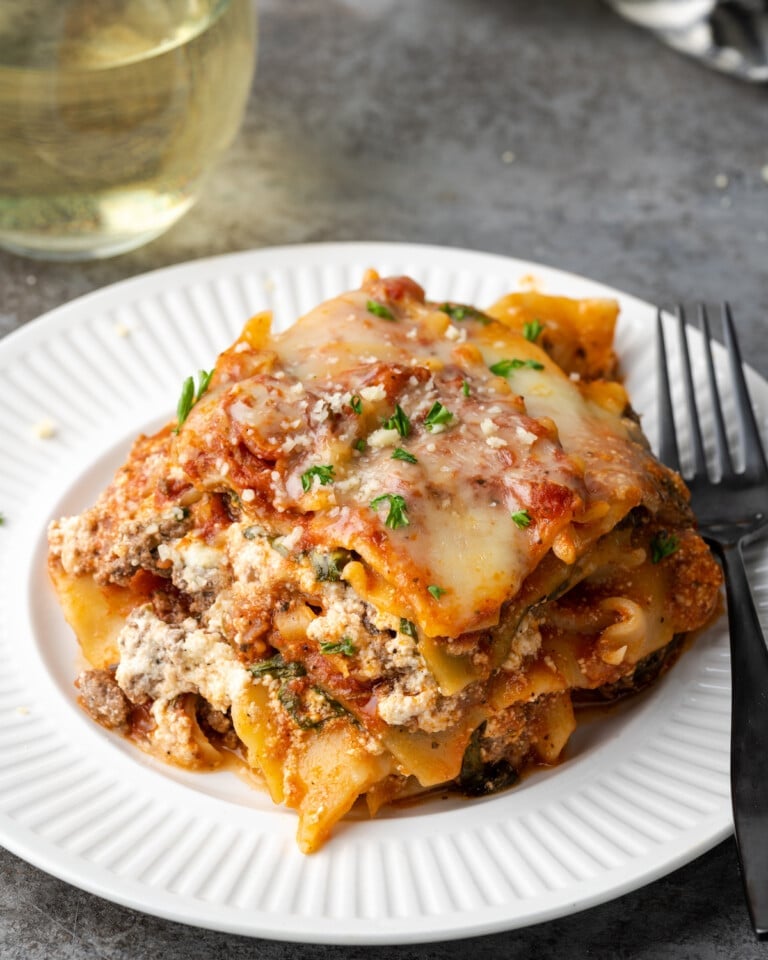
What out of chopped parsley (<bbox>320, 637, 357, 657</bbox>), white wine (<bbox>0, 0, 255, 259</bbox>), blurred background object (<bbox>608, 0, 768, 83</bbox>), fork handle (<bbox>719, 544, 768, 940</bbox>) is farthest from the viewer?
blurred background object (<bbox>608, 0, 768, 83</bbox>)

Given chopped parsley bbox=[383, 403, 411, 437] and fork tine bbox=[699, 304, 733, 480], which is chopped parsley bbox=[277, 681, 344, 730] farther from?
fork tine bbox=[699, 304, 733, 480]

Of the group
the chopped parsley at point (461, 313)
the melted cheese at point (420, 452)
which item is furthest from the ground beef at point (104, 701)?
the chopped parsley at point (461, 313)

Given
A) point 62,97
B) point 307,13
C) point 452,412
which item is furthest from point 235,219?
point 452,412

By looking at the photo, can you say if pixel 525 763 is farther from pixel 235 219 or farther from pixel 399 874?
pixel 235 219

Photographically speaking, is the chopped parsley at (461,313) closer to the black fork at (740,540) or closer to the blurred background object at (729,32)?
the black fork at (740,540)

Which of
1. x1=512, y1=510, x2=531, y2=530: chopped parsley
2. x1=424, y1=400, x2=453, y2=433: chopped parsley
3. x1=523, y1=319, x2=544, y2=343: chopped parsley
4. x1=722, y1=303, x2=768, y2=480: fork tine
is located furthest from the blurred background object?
x1=512, y1=510, x2=531, y2=530: chopped parsley

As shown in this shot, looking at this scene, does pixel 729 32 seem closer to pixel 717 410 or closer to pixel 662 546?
pixel 717 410

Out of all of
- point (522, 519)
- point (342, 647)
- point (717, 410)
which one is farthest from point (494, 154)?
point (342, 647)
